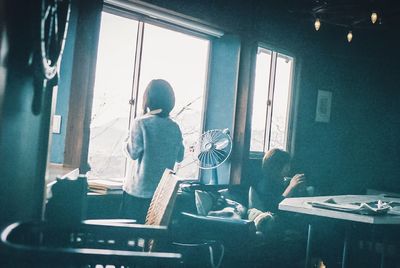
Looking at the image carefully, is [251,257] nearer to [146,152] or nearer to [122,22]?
[146,152]

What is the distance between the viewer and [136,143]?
11.1ft

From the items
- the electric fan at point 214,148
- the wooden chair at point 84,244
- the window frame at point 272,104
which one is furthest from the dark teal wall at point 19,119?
the window frame at point 272,104

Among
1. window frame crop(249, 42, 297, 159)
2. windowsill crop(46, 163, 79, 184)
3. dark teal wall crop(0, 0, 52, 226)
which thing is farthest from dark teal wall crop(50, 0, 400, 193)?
dark teal wall crop(0, 0, 52, 226)

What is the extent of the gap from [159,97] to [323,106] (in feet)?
13.9

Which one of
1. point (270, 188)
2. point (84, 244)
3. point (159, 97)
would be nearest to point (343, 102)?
point (270, 188)

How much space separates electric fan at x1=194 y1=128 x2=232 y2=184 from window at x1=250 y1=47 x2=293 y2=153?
1.34m

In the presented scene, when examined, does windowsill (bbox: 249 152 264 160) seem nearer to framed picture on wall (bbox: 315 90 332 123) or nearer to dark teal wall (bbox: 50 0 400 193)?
dark teal wall (bbox: 50 0 400 193)

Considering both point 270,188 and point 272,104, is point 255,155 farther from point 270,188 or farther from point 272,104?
point 270,188

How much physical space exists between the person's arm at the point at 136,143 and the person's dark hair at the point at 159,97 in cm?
18

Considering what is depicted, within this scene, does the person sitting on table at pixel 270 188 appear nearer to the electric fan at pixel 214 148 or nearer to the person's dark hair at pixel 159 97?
the electric fan at pixel 214 148

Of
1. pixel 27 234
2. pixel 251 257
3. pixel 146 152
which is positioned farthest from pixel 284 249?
pixel 27 234

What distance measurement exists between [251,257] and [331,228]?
2.48ft

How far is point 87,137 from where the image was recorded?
12.8 ft

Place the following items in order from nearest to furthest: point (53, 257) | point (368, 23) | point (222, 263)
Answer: point (53, 257) → point (222, 263) → point (368, 23)
